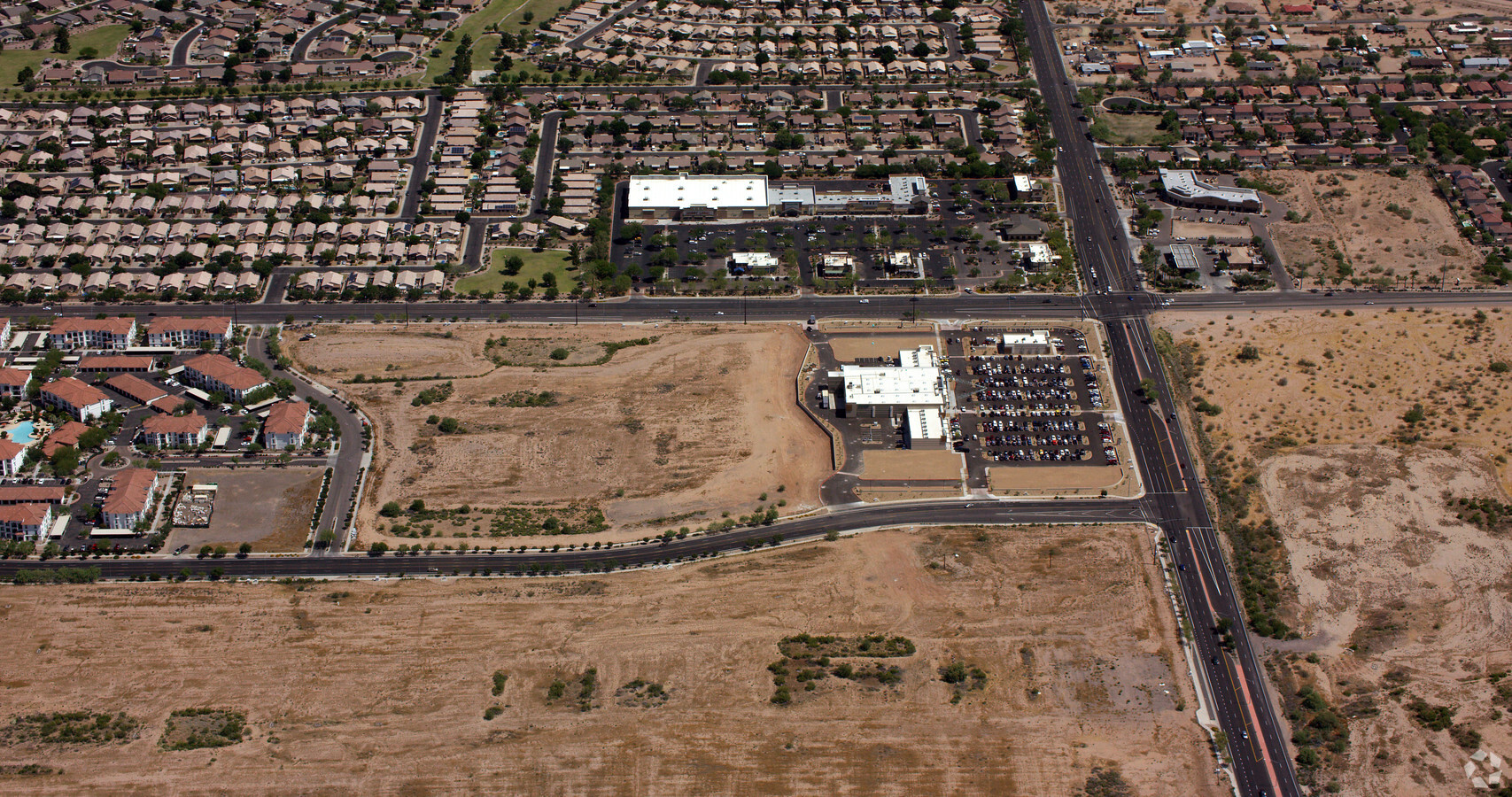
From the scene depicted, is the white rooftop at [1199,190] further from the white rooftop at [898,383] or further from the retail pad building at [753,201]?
the white rooftop at [898,383]

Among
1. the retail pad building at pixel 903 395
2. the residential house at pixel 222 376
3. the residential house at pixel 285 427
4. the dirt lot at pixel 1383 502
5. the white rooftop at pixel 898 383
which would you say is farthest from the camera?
the residential house at pixel 222 376

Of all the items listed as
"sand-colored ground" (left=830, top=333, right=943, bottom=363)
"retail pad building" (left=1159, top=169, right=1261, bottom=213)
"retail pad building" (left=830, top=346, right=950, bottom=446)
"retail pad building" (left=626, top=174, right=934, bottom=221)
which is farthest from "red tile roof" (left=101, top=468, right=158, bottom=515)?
"retail pad building" (left=1159, top=169, right=1261, bottom=213)

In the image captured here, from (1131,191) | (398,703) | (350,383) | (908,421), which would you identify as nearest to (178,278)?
(350,383)

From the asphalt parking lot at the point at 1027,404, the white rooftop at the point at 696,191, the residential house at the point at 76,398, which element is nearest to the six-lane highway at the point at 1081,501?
the asphalt parking lot at the point at 1027,404

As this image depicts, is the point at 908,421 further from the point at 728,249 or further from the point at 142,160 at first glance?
the point at 142,160

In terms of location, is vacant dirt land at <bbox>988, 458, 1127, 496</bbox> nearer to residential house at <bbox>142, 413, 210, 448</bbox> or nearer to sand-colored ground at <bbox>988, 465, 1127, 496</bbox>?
sand-colored ground at <bbox>988, 465, 1127, 496</bbox>

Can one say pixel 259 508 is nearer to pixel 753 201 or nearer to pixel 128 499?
pixel 128 499

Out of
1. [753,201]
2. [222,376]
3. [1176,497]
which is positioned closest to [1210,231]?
[1176,497]
